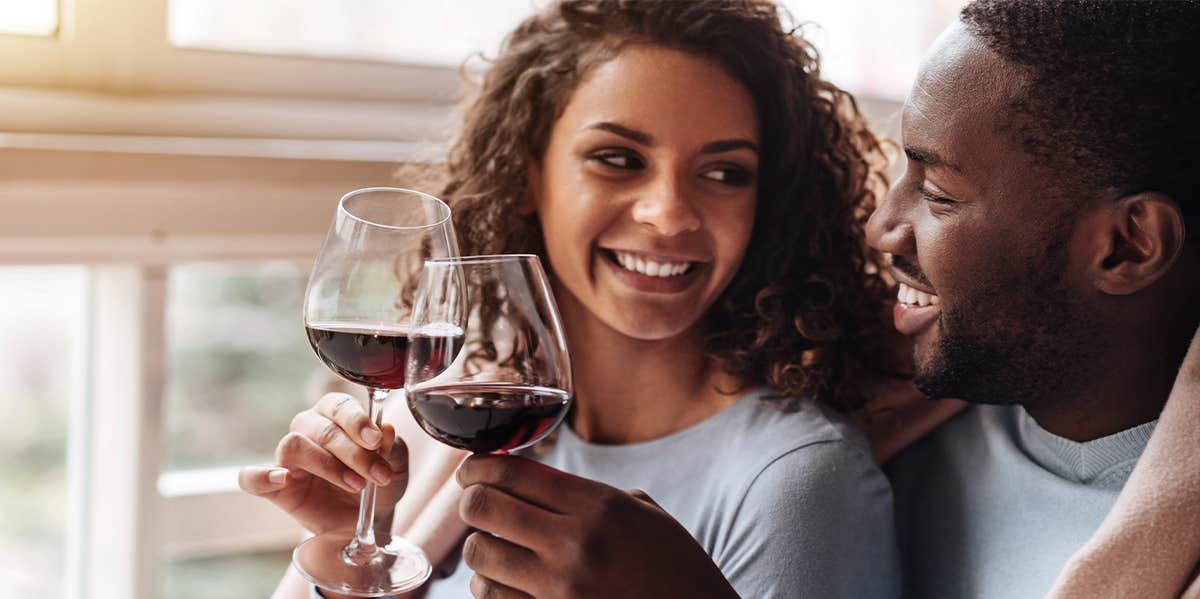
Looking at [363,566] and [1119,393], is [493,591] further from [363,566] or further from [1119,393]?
[1119,393]

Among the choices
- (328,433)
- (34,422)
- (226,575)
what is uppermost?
(328,433)

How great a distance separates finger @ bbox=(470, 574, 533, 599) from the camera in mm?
990

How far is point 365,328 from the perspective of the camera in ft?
3.56

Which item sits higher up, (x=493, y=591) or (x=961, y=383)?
(x=961, y=383)

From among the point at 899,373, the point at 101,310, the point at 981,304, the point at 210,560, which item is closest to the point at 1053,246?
the point at 981,304

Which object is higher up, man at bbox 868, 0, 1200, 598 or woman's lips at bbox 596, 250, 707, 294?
man at bbox 868, 0, 1200, 598

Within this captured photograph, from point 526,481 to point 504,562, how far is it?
7 cm

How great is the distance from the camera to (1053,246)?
1186 mm

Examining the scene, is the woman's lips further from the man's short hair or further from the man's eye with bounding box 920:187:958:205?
the man's short hair

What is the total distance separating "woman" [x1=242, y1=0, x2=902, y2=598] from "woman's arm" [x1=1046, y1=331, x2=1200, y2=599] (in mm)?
278

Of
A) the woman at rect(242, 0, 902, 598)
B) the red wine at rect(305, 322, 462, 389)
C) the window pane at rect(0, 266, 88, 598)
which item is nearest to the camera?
the red wine at rect(305, 322, 462, 389)

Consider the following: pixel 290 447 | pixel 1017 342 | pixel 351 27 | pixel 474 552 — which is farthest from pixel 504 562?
pixel 351 27

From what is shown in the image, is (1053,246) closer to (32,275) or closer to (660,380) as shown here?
(660,380)

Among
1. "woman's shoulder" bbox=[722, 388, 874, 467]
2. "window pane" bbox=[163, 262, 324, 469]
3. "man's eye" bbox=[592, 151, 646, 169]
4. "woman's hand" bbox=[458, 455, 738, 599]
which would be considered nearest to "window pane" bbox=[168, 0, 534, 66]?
"window pane" bbox=[163, 262, 324, 469]
